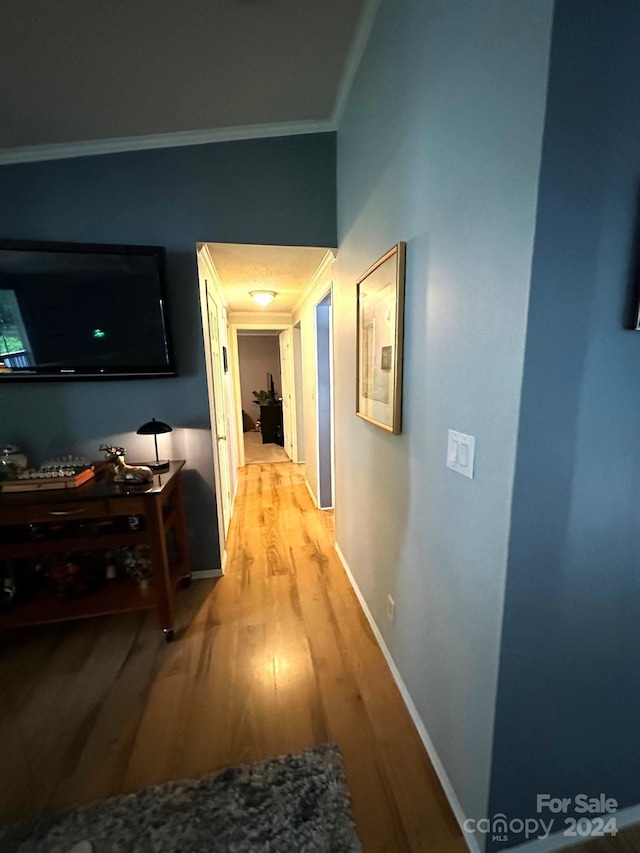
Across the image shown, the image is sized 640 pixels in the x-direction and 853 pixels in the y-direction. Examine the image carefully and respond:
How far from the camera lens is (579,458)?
0.79m

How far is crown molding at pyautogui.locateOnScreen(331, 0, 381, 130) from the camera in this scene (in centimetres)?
138

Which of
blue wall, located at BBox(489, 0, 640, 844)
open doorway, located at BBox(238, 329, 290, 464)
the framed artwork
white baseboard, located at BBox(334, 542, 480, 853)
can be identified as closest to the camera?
blue wall, located at BBox(489, 0, 640, 844)

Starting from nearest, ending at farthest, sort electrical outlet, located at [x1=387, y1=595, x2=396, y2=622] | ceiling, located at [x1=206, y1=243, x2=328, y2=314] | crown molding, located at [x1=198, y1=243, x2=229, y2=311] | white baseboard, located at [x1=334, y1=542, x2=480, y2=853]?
white baseboard, located at [x1=334, y1=542, x2=480, y2=853], electrical outlet, located at [x1=387, y1=595, x2=396, y2=622], crown molding, located at [x1=198, y1=243, x2=229, y2=311], ceiling, located at [x1=206, y1=243, x2=328, y2=314]

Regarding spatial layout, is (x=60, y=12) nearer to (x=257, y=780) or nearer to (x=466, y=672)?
(x=466, y=672)

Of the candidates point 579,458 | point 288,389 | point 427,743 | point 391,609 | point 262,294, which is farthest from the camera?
point 288,389

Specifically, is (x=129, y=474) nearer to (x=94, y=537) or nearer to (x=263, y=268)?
(x=94, y=537)

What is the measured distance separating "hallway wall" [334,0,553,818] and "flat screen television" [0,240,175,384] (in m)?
1.25

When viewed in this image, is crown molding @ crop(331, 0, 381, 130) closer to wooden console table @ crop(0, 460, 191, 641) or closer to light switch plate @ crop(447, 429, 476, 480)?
light switch plate @ crop(447, 429, 476, 480)

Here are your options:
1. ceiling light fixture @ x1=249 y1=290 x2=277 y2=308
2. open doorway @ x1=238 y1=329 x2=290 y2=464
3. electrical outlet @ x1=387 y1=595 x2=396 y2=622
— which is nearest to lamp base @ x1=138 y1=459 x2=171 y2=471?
electrical outlet @ x1=387 y1=595 x2=396 y2=622

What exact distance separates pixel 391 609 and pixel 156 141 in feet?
8.93

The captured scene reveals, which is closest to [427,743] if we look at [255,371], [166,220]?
[166,220]

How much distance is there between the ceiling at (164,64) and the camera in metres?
1.23

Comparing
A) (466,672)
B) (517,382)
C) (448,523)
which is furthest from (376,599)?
(517,382)

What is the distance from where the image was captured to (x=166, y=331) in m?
1.99
